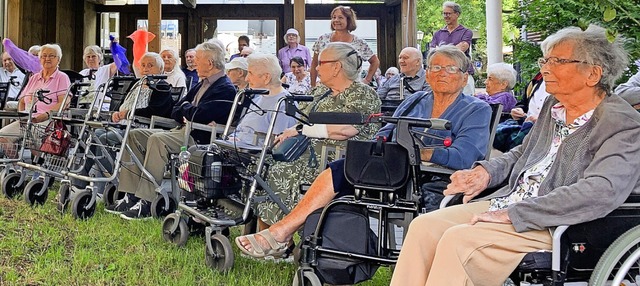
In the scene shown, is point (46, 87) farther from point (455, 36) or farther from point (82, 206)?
point (455, 36)

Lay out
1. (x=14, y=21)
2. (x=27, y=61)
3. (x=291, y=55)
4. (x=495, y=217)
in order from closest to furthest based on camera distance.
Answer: (x=495, y=217) → (x=27, y=61) → (x=291, y=55) → (x=14, y=21)

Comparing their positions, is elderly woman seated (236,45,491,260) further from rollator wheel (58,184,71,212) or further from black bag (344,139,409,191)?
rollator wheel (58,184,71,212)

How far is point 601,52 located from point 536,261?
2.37 feet

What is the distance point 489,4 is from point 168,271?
6.01 meters

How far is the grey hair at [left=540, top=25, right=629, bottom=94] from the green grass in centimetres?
145

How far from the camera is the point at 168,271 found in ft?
11.3

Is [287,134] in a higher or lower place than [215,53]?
lower

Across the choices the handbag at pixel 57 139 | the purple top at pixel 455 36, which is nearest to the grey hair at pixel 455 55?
the handbag at pixel 57 139

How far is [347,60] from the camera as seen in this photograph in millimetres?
3717

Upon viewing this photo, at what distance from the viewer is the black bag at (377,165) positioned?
8.45 ft

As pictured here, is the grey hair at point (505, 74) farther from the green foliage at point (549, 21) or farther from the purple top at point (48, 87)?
the purple top at point (48, 87)

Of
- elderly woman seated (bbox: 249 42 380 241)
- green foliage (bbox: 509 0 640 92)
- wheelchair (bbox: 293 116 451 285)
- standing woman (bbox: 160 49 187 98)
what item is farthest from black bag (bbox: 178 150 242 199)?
standing woman (bbox: 160 49 187 98)

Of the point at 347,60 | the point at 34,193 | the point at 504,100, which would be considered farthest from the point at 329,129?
the point at 34,193

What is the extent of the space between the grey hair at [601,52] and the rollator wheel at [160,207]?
10.4 ft
